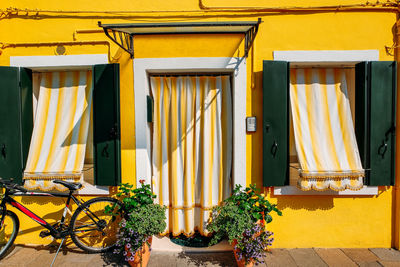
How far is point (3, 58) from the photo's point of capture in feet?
11.3

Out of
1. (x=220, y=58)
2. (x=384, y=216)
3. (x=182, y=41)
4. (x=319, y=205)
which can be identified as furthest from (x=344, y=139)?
(x=182, y=41)

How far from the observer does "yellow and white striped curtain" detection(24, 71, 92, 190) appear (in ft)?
11.1

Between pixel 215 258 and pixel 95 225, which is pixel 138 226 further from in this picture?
pixel 215 258

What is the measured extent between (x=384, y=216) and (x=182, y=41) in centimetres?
373

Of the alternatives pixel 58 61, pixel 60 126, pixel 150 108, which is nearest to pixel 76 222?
pixel 60 126

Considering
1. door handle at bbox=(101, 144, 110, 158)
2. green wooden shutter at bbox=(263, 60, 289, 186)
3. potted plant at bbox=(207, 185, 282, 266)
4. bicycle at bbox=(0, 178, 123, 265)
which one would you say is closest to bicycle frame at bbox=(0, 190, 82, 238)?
bicycle at bbox=(0, 178, 123, 265)

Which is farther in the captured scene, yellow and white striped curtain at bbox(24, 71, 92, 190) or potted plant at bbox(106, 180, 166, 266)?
yellow and white striped curtain at bbox(24, 71, 92, 190)

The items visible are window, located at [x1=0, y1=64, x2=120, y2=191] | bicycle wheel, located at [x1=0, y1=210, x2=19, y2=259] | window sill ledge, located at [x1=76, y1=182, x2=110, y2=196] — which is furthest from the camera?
window sill ledge, located at [x1=76, y1=182, x2=110, y2=196]

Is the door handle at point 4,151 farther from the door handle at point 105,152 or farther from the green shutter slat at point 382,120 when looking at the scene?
the green shutter slat at point 382,120

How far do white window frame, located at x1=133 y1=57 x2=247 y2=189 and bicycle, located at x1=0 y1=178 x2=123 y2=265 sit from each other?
2.54ft

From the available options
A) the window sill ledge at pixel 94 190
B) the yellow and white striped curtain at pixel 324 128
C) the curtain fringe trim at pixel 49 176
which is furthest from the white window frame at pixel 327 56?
the curtain fringe trim at pixel 49 176

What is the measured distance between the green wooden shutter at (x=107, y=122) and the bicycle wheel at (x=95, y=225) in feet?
1.30

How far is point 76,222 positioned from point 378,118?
4.37 m

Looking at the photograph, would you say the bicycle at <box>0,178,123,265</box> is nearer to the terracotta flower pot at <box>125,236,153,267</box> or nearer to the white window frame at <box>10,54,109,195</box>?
the terracotta flower pot at <box>125,236,153,267</box>
